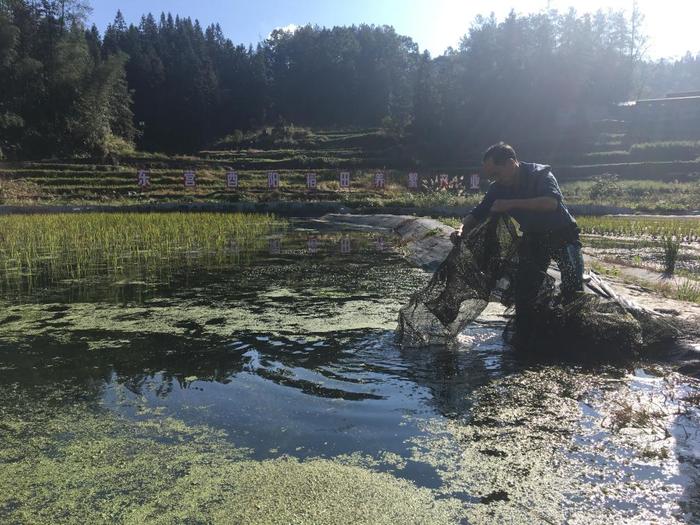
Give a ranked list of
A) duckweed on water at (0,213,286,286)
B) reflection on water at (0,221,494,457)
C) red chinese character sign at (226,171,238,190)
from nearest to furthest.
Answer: reflection on water at (0,221,494,457)
duckweed on water at (0,213,286,286)
red chinese character sign at (226,171,238,190)

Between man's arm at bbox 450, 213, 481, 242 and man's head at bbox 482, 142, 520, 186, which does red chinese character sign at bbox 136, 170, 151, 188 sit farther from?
man's head at bbox 482, 142, 520, 186

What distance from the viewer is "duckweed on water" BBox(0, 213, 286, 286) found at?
6801 mm

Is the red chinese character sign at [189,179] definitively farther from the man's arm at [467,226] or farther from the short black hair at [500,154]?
the short black hair at [500,154]

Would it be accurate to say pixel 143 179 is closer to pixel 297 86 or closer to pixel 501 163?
pixel 501 163

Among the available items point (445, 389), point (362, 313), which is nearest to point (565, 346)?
point (445, 389)

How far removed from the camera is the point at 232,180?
26000 millimetres

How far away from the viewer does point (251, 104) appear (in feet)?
208

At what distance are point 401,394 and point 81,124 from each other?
40.1 meters

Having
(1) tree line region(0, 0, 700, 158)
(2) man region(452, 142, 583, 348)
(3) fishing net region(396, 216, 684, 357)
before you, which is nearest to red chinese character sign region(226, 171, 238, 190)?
(1) tree line region(0, 0, 700, 158)

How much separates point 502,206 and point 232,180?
23975 millimetres

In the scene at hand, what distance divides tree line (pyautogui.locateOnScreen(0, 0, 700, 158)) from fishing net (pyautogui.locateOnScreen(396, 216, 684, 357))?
34717mm

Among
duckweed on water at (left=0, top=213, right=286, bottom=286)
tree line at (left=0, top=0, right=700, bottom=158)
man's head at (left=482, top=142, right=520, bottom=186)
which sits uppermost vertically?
tree line at (left=0, top=0, right=700, bottom=158)

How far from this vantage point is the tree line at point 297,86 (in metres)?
36.9

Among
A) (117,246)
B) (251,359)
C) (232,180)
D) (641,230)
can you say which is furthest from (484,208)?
(232,180)
